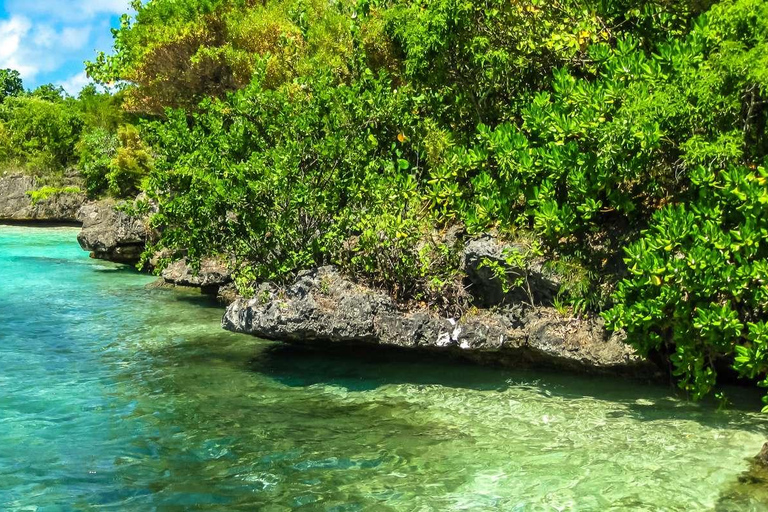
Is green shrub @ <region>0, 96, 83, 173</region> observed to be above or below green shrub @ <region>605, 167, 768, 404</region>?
above

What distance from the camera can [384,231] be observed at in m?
9.77

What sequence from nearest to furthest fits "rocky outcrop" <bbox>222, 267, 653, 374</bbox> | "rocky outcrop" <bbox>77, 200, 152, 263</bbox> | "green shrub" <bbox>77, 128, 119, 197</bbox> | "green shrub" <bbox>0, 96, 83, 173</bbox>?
"rocky outcrop" <bbox>222, 267, 653, 374</bbox> < "rocky outcrop" <bbox>77, 200, 152, 263</bbox> < "green shrub" <bbox>77, 128, 119, 197</bbox> < "green shrub" <bbox>0, 96, 83, 173</bbox>

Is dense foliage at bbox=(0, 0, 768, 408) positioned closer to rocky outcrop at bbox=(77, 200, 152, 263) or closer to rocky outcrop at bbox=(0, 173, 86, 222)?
rocky outcrop at bbox=(77, 200, 152, 263)

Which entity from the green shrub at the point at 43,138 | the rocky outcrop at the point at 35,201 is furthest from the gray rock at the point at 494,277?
the green shrub at the point at 43,138

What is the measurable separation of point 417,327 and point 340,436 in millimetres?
2409

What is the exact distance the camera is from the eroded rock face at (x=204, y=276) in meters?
16.1

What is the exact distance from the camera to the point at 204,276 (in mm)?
16141

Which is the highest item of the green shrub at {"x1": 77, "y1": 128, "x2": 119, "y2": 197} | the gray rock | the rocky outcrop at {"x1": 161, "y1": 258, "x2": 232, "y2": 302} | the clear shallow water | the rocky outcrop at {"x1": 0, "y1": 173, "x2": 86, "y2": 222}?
the green shrub at {"x1": 77, "y1": 128, "x2": 119, "y2": 197}

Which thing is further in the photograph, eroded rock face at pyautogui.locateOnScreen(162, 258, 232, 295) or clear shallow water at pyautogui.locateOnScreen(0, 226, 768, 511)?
eroded rock face at pyautogui.locateOnScreen(162, 258, 232, 295)

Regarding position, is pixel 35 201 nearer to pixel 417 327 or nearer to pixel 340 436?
pixel 417 327

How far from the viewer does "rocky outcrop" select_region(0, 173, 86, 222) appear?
132ft

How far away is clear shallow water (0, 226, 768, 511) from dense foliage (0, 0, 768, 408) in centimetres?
104

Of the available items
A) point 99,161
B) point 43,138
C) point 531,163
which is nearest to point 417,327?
point 531,163

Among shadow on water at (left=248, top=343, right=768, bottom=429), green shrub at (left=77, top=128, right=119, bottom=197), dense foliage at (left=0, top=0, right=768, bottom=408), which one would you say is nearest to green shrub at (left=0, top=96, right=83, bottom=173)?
green shrub at (left=77, top=128, right=119, bottom=197)
